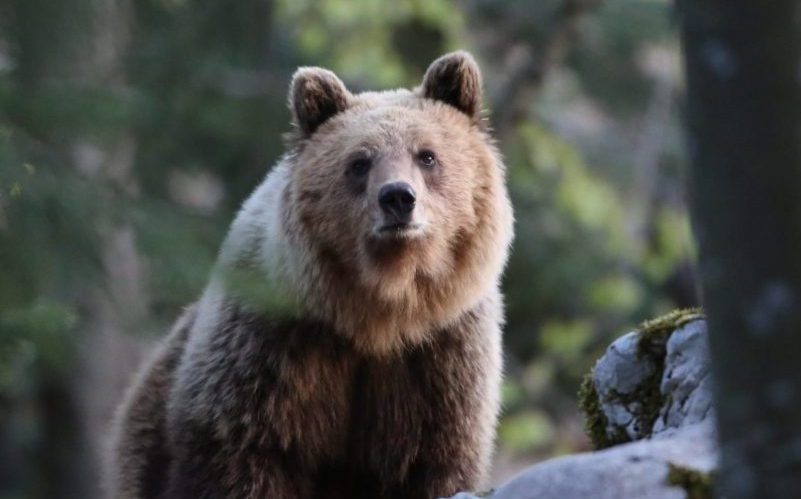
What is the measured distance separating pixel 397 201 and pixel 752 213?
3.55m

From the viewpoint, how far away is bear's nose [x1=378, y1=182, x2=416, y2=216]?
6.90 meters

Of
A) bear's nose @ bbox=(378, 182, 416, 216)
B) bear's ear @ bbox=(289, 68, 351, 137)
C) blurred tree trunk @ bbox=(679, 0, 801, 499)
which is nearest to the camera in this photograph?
blurred tree trunk @ bbox=(679, 0, 801, 499)

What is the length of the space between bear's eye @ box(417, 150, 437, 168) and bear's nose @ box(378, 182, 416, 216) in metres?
0.44

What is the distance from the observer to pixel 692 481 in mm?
5000

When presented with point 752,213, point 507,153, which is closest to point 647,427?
point 752,213

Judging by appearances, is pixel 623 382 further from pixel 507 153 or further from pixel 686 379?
pixel 507 153

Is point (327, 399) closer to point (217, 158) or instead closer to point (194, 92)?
point (194, 92)

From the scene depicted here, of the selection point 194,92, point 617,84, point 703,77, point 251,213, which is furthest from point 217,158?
point 703,77

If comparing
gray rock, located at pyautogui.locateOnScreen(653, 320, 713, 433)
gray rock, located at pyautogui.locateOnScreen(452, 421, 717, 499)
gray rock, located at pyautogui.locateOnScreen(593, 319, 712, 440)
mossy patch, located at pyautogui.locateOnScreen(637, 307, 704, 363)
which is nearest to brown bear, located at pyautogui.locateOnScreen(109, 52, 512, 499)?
gray rock, located at pyautogui.locateOnScreen(593, 319, 712, 440)

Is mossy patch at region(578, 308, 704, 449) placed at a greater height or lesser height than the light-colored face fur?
lesser

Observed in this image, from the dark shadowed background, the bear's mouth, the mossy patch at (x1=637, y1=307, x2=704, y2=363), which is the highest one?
the dark shadowed background

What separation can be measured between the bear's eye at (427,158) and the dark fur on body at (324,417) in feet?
2.67

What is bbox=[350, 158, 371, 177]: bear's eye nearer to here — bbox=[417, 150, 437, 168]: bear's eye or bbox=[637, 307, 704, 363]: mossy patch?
bbox=[417, 150, 437, 168]: bear's eye

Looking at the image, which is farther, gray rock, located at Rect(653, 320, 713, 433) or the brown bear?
the brown bear
